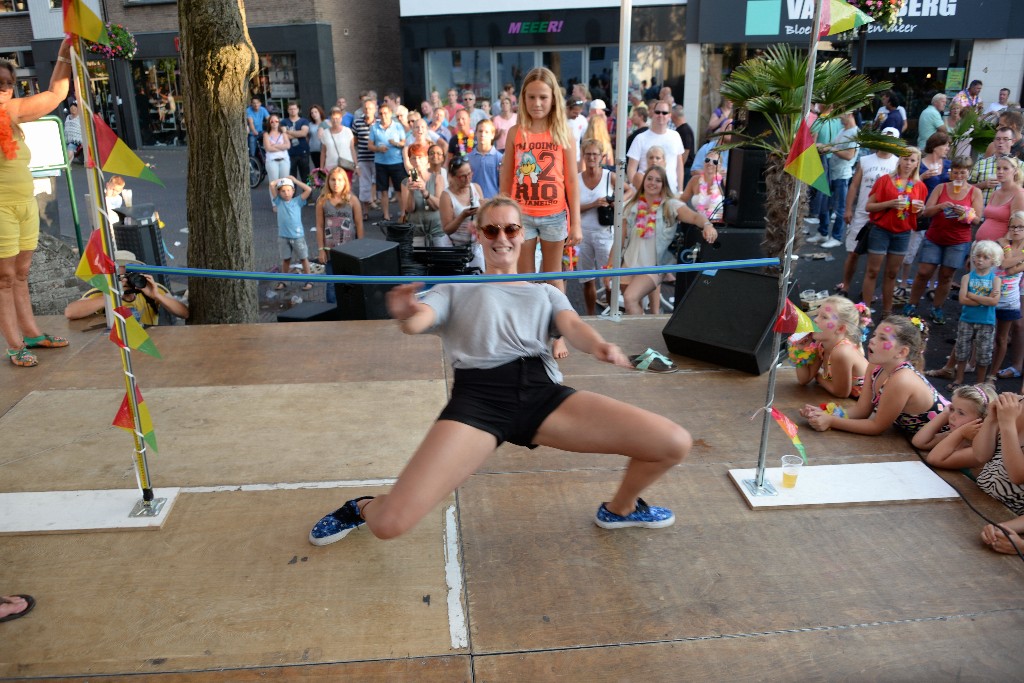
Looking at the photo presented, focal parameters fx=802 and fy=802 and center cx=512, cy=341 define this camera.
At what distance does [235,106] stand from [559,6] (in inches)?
620

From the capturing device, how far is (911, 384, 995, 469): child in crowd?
4.09 metres

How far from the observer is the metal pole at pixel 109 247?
338 centimetres

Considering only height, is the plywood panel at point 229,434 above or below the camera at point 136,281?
below

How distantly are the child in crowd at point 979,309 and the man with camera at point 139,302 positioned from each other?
6.52 metres

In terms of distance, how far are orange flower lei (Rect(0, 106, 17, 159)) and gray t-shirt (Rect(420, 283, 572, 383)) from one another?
3432 millimetres

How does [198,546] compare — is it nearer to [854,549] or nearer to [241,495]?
[241,495]

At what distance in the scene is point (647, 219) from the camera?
7.24 m

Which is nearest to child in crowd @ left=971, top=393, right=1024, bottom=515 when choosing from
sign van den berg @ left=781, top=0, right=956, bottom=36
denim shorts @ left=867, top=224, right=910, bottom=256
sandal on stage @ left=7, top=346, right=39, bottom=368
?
denim shorts @ left=867, top=224, right=910, bottom=256

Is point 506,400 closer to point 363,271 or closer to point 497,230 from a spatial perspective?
point 497,230

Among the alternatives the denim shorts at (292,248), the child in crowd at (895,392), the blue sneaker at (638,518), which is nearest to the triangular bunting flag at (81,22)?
the blue sneaker at (638,518)

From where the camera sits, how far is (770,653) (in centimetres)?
295

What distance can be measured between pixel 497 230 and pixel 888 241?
6226 mm

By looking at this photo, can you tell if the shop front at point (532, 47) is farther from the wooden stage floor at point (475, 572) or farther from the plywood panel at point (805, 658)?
the plywood panel at point (805, 658)

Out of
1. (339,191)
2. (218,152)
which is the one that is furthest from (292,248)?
(218,152)
